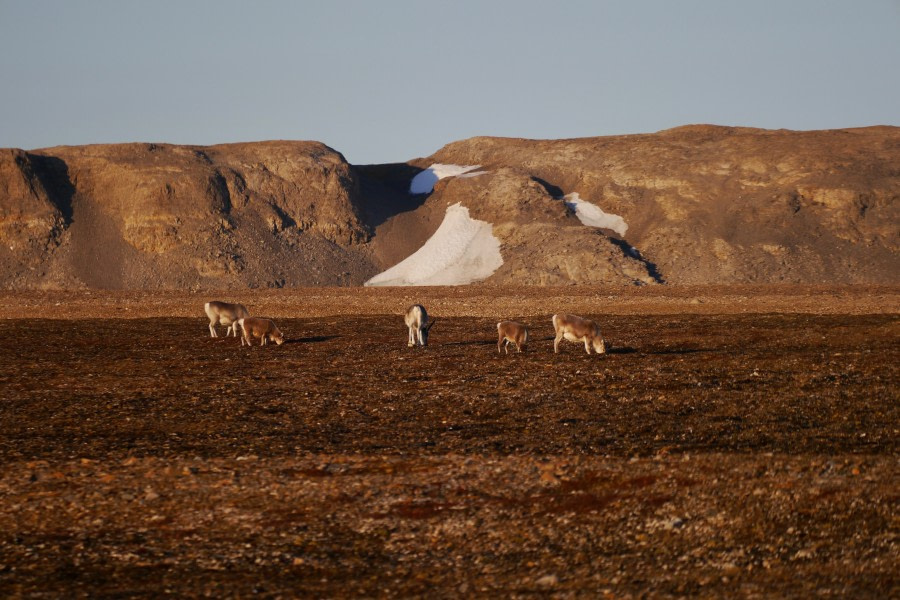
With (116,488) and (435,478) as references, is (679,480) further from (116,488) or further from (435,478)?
(116,488)

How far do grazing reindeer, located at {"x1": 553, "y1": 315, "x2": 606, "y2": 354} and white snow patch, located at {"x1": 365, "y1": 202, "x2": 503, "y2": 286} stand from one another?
206 ft

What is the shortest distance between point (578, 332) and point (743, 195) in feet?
260

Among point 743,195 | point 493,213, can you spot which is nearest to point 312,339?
point 493,213

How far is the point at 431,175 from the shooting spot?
125625mm

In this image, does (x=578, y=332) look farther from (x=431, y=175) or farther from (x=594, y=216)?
(x=431, y=175)

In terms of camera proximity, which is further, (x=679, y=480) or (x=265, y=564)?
(x=679, y=480)

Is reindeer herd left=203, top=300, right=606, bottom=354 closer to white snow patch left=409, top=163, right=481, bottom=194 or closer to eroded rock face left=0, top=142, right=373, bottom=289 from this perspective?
eroded rock face left=0, top=142, right=373, bottom=289

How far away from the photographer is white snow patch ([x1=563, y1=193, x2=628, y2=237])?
10605 centimetres

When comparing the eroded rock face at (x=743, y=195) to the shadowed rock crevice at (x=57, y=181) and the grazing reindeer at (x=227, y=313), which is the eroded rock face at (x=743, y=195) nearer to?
the shadowed rock crevice at (x=57, y=181)

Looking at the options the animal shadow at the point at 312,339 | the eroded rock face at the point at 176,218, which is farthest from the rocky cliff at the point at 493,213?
the animal shadow at the point at 312,339

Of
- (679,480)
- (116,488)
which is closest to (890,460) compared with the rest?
(679,480)

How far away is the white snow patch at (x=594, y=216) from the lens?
106050 millimetres

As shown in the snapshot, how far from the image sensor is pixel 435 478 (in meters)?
14.9

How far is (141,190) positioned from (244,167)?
42.4ft
